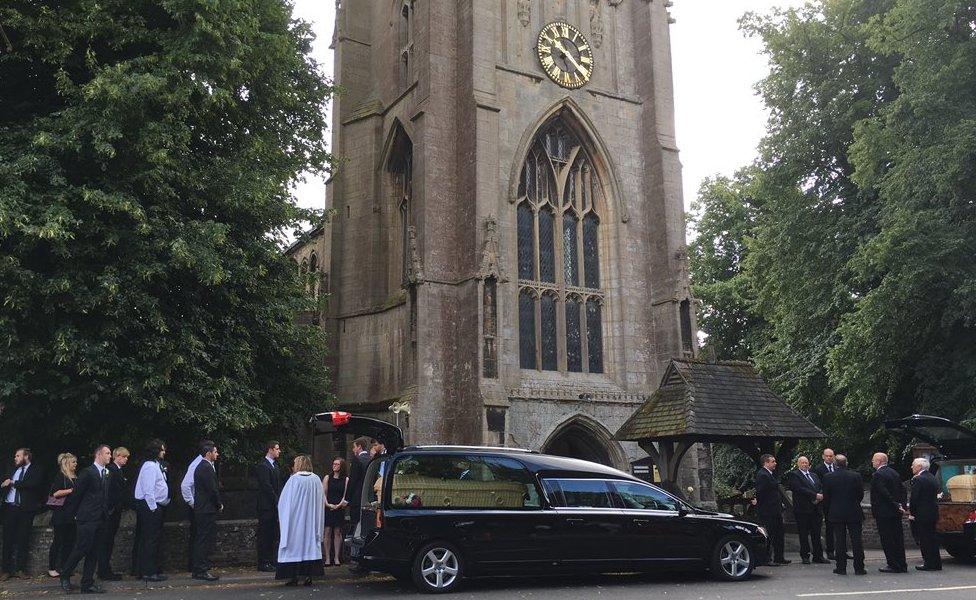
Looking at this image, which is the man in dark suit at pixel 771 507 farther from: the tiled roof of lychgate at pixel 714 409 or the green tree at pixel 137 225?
the green tree at pixel 137 225

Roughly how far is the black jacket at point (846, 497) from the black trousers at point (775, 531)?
3.63 feet

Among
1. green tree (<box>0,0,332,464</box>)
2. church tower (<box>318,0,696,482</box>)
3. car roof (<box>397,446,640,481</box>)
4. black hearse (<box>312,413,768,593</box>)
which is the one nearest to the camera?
black hearse (<box>312,413,768,593</box>)

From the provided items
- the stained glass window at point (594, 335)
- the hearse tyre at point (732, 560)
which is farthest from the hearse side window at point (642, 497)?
the stained glass window at point (594, 335)

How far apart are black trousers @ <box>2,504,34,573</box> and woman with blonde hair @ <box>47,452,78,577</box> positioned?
1.12 feet

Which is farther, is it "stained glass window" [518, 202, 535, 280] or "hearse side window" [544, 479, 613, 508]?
"stained glass window" [518, 202, 535, 280]

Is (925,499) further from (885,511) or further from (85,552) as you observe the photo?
(85,552)

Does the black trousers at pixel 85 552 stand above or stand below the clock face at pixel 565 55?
below

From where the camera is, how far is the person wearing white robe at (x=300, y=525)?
10.6m

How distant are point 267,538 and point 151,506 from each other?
6.30 feet

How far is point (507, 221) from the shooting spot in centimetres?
2255

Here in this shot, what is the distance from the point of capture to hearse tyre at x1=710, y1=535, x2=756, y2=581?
36.0 feet

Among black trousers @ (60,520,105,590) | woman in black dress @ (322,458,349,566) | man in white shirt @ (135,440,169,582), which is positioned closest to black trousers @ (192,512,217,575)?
man in white shirt @ (135,440,169,582)

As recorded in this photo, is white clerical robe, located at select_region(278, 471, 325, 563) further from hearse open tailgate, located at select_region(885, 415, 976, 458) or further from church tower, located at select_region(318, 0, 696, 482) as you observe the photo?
hearse open tailgate, located at select_region(885, 415, 976, 458)

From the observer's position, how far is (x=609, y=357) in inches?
927
